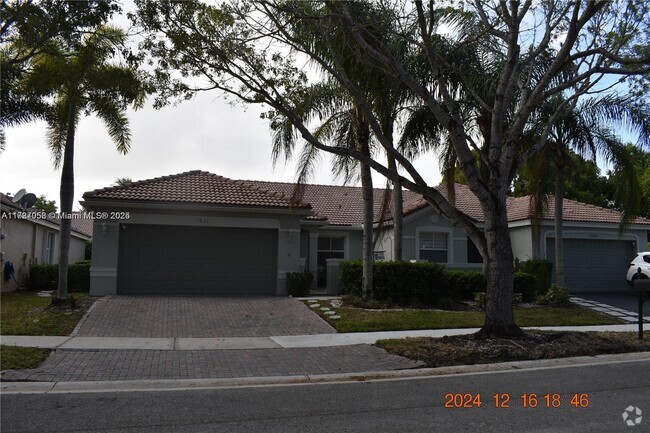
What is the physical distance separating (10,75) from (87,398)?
9902mm

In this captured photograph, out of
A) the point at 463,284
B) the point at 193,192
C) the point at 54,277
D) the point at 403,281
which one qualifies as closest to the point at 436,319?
the point at 403,281

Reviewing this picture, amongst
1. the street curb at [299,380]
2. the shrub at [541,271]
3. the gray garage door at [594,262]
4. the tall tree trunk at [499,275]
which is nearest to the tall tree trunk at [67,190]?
the street curb at [299,380]

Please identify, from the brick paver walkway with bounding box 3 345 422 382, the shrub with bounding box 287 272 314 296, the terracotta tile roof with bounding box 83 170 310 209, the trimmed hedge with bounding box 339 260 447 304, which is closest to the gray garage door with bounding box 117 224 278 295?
the shrub with bounding box 287 272 314 296

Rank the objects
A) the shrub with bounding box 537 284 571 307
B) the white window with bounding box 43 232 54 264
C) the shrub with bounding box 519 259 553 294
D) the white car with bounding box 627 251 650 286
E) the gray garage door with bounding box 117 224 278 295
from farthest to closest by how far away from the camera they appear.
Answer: the white window with bounding box 43 232 54 264 < the white car with bounding box 627 251 650 286 < the shrub with bounding box 519 259 553 294 < the shrub with bounding box 537 284 571 307 < the gray garage door with bounding box 117 224 278 295

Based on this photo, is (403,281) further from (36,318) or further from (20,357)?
(20,357)

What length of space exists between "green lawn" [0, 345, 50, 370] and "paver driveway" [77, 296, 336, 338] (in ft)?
6.68

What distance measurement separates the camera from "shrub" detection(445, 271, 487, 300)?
18.2 m

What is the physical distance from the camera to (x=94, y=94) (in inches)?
583

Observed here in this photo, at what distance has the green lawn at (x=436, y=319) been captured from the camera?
1334cm

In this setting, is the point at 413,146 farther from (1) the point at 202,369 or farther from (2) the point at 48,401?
(2) the point at 48,401

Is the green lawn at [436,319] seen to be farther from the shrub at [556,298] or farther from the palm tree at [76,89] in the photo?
the palm tree at [76,89]

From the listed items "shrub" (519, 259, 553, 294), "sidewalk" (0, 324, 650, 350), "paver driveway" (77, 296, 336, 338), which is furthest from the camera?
"shrub" (519, 259, 553, 294)

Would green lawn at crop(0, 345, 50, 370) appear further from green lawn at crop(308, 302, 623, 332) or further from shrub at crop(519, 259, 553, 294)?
shrub at crop(519, 259, 553, 294)

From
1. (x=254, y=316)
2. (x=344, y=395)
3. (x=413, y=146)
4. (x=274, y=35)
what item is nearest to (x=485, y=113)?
(x=413, y=146)
